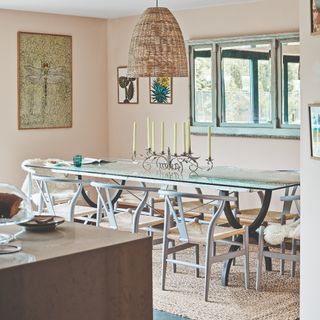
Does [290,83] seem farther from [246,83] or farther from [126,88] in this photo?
[126,88]

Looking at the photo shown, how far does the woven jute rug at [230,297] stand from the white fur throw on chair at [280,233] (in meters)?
0.39

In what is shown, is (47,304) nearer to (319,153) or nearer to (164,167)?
(319,153)

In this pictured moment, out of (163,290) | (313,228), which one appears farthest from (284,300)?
(313,228)

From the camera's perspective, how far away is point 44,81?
7.96 meters

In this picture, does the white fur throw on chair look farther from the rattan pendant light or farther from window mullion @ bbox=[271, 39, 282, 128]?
window mullion @ bbox=[271, 39, 282, 128]

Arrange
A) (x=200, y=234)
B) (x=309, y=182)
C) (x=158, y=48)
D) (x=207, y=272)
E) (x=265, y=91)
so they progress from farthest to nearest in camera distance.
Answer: (x=265, y=91) → (x=158, y=48) → (x=200, y=234) → (x=207, y=272) → (x=309, y=182)

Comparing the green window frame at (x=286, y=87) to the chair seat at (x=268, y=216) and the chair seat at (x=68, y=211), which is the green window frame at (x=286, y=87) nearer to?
the chair seat at (x=268, y=216)

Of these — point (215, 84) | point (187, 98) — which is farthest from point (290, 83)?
point (187, 98)

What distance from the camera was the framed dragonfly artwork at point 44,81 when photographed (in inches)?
305

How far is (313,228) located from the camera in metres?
3.80

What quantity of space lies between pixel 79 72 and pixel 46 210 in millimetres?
2454

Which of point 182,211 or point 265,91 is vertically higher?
point 265,91

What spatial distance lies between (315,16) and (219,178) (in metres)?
1.96

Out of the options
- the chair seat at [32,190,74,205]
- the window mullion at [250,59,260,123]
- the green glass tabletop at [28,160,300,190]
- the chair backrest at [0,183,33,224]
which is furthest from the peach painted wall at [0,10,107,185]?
the chair backrest at [0,183,33,224]
